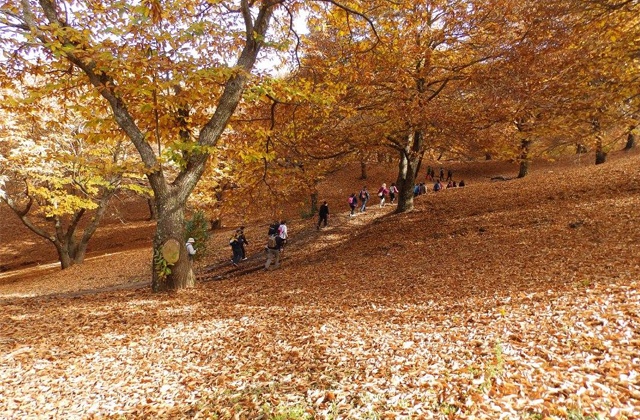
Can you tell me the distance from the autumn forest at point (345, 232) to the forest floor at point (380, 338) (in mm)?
39

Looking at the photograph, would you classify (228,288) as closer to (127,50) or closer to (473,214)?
(127,50)

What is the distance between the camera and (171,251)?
8375 mm

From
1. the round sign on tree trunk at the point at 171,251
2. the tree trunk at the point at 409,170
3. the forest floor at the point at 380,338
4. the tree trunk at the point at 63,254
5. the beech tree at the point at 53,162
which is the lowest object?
the forest floor at the point at 380,338

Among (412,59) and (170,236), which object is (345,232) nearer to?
(412,59)

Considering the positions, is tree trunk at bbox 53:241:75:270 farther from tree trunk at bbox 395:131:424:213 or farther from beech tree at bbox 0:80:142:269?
tree trunk at bbox 395:131:424:213

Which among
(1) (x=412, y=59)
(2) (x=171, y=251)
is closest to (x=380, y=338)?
(2) (x=171, y=251)

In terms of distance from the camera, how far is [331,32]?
1347 cm

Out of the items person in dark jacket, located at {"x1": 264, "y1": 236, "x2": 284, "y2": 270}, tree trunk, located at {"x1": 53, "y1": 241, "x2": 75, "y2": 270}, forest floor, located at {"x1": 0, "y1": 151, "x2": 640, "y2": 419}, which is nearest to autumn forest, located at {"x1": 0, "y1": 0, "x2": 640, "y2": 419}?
forest floor, located at {"x1": 0, "y1": 151, "x2": 640, "y2": 419}

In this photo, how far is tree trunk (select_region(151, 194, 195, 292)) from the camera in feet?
27.3

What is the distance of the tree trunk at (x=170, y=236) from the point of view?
Result: 27.3ft

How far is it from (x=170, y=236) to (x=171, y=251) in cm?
36

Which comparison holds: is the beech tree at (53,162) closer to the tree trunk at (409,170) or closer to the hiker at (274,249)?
the hiker at (274,249)

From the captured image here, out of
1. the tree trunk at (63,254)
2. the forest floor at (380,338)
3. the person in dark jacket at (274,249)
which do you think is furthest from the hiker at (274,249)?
the tree trunk at (63,254)

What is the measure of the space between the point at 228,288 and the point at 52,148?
12.5 metres
